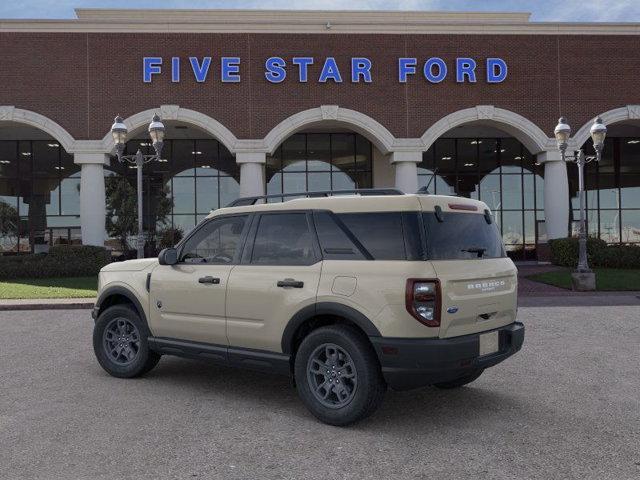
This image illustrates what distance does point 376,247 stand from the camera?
4.66m

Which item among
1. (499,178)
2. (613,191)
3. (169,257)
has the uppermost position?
(499,178)

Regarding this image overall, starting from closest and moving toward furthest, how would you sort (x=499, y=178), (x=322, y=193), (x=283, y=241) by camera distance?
1. (x=283, y=241)
2. (x=322, y=193)
3. (x=499, y=178)

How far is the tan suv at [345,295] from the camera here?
14.5ft

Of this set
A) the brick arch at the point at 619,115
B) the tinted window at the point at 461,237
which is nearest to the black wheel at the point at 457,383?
the tinted window at the point at 461,237

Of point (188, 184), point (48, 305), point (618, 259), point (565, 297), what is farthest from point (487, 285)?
point (188, 184)

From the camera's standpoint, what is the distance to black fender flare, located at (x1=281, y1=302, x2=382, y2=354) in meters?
4.52

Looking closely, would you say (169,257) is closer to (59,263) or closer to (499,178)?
(59,263)

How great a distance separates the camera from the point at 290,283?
4.99 m

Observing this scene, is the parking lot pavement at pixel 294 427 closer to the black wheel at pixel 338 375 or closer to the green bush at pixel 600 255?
the black wheel at pixel 338 375

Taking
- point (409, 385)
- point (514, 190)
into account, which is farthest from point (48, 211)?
point (409, 385)

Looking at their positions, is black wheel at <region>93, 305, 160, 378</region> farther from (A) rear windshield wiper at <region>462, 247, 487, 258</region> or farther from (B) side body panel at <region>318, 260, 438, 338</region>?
(A) rear windshield wiper at <region>462, 247, 487, 258</region>

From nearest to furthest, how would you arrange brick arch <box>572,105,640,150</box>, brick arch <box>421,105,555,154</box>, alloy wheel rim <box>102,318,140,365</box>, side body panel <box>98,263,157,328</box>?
side body panel <box>98,263,157,328</box> → alloy wheel rim <box>102,318,140,365</box> → brick arch <box>421,105,555,154</box> → brick arch <box>572,105,640,150</box>

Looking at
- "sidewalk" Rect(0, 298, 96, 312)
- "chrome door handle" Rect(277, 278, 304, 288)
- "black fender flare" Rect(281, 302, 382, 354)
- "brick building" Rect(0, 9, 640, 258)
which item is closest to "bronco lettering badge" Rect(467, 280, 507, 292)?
"black fender flare" Rect(281, 302, 382, 354)

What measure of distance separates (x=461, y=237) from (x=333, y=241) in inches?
44.1
